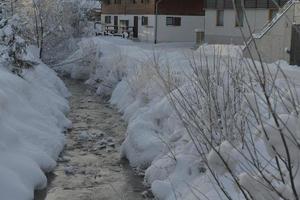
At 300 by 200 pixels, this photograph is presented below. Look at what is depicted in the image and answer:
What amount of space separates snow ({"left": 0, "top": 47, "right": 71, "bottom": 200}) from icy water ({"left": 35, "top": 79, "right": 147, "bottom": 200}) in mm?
312

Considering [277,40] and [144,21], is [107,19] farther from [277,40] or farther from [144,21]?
[277,40]

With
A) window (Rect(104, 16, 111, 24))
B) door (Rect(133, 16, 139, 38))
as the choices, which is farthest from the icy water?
window (Rect(104, 16, 111, 24))

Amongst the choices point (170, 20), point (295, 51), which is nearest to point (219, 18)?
point (170, 20)

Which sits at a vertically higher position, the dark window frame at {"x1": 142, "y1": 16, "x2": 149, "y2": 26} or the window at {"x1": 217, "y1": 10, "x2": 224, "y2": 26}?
the window at {"x1": 217, "y1": 10, "x2": 224, "y2": 26}

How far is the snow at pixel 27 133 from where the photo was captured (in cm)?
1031

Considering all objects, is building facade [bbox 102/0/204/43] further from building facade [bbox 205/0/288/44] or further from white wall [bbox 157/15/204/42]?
building facade [bbox 205/0/288/44]

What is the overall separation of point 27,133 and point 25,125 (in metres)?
0.58

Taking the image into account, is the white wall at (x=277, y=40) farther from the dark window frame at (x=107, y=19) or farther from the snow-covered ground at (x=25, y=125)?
the dark window frame at (x=107, y=19)

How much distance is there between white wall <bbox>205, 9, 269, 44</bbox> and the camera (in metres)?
36.6

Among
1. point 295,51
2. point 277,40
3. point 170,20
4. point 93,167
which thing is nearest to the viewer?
point 93,167

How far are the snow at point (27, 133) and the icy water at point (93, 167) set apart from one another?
0.31m

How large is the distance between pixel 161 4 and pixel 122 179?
38.6 meters

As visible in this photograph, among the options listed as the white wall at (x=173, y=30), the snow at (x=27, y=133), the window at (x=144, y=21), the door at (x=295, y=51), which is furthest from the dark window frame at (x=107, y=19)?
the snow at (x=27, y=133)

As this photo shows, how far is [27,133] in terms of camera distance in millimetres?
13289
